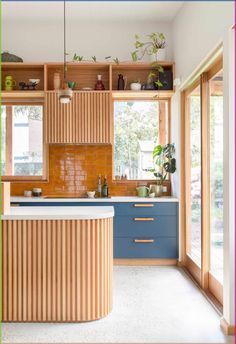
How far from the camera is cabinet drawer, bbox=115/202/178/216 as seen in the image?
4.95m

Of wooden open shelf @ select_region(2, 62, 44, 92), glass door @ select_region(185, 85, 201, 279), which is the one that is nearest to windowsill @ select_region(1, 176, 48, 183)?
wooden open shelf @ select_region(2, 62, 44, 92)

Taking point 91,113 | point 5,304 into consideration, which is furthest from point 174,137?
point 5,304

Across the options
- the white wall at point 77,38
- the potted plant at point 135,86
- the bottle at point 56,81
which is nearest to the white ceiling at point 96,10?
the white wall at point 77,38

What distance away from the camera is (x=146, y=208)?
4.96 m

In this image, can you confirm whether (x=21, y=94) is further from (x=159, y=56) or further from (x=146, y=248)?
(x=146, y=248)

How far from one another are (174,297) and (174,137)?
7.60 ft

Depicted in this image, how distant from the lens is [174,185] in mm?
5309

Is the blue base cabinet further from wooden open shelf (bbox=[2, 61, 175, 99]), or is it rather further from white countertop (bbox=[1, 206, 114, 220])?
white countertop (bbox=[1, 206, 114, 220])

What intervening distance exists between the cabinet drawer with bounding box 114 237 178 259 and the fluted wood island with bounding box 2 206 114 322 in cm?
193

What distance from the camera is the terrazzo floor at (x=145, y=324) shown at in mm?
2801

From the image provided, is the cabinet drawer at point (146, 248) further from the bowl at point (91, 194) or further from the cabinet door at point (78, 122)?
the cabinet door at point (78, 122)

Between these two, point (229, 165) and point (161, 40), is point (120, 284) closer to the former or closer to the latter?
point (229, 165)

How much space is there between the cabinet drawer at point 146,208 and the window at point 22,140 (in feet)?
4.48

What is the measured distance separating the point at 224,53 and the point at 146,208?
96.9 inches
